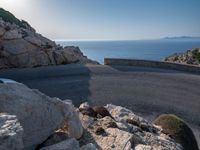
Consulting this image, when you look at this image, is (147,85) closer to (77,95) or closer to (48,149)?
(77,95)

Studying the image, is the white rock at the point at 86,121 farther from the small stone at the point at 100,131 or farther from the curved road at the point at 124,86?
the curved road at the point at 124,86

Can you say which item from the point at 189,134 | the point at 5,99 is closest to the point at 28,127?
the point at 5,99

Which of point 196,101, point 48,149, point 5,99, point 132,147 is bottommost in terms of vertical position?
point 196,101

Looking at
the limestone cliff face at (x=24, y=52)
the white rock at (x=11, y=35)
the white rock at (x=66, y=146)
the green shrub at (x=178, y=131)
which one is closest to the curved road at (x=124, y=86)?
the limestone cliff face at (x=24, y=52)

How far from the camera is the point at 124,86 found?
17219 mm

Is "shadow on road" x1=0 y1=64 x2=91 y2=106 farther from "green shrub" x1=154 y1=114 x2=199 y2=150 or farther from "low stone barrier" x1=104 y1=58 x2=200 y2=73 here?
"green shrub" x1=154 y1=114 x2=199 y2=150

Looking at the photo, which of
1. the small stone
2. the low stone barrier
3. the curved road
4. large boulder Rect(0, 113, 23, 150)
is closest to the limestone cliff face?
the curved road

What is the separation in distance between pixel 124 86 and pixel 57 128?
11637 mm

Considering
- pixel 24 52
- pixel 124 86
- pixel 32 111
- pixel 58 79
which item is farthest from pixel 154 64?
pixel 32 111

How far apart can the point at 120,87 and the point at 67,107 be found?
36.2 ft

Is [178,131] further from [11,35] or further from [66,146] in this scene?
[11,35]

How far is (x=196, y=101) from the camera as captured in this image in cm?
1483

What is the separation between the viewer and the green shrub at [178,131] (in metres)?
8.30

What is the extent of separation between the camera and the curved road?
46.6ft
